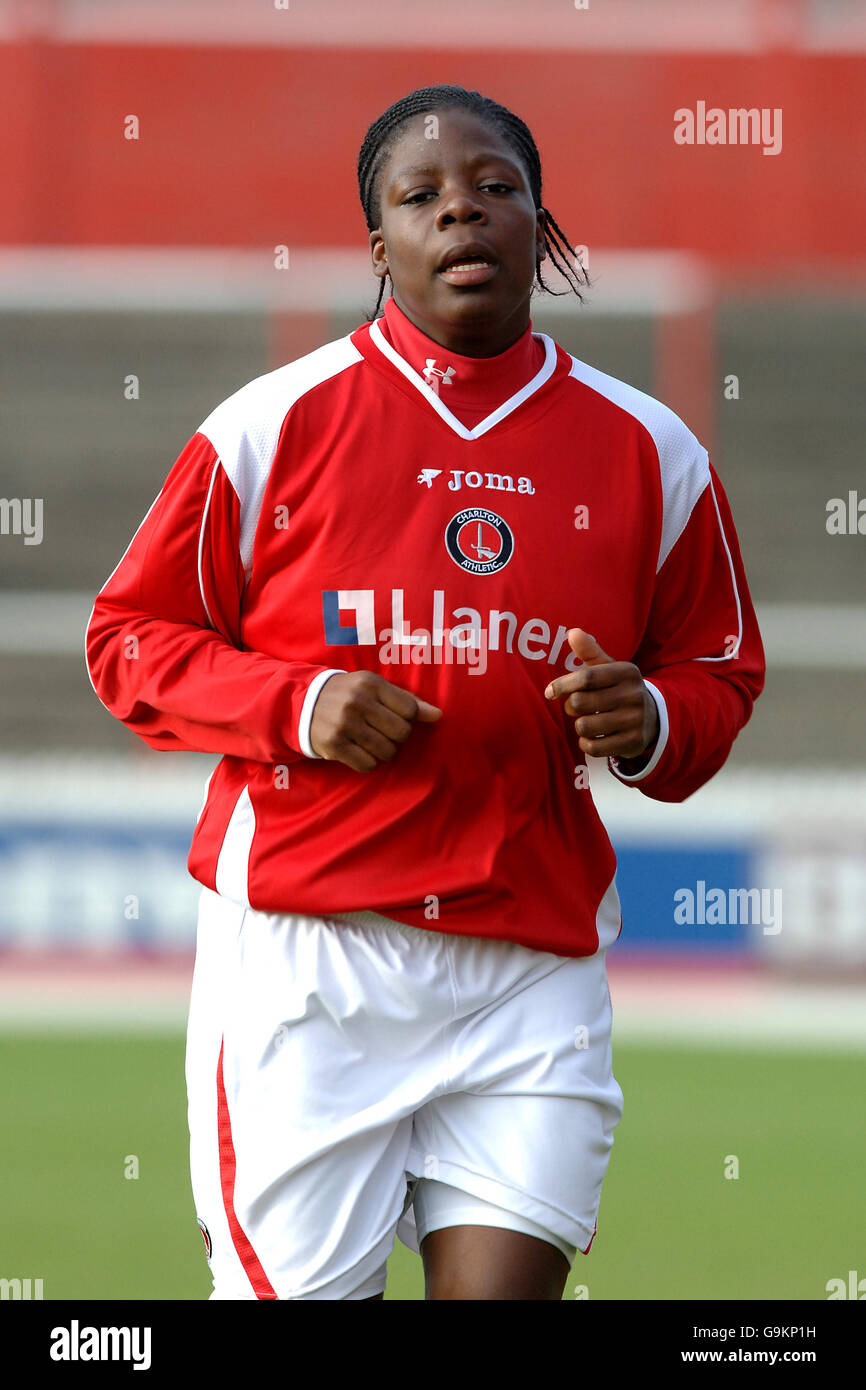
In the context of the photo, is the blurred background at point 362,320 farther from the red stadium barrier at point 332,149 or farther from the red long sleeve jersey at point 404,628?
the red long sleeve jersey at point 404,628

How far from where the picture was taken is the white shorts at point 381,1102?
1780mm

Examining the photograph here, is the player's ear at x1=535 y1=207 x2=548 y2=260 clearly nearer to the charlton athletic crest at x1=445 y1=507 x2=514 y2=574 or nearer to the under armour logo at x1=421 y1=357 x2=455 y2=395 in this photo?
the under armour logo at x1=421 y1=357 x2=455 y2=395

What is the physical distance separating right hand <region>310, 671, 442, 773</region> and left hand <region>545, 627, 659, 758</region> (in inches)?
5.4

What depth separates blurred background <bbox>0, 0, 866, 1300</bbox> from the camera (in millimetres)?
5965

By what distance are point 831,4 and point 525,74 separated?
1.57 meters

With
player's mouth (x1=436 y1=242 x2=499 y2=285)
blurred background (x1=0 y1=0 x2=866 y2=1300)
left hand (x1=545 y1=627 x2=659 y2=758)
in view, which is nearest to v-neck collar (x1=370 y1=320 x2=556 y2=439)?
player's mouth (x1=436 y1=242 x2=499 y2=285)

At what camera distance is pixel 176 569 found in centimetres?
186

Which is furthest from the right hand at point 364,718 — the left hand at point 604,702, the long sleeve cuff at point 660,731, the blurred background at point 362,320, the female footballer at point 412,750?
the blurred background at point 362,320

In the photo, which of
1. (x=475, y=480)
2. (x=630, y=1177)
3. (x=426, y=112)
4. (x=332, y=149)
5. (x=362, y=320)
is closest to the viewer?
(x=475, y=480)

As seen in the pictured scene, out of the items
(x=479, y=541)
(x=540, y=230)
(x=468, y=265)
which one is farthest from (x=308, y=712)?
(x=540, y=230)

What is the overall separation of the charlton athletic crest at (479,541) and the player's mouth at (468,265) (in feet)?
0.81

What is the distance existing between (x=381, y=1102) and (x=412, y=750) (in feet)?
1.15

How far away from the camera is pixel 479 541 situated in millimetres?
1815

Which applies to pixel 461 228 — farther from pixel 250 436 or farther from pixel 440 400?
pixel 250 436
